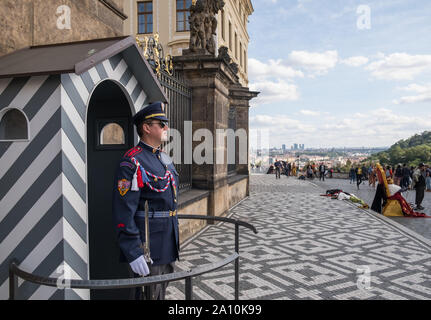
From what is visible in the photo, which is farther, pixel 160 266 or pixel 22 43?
pixel 22 43

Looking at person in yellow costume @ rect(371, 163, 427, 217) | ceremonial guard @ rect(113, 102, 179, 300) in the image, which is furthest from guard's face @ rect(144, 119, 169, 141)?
person in yellow costume @ rect(371, 163, 427, 217)

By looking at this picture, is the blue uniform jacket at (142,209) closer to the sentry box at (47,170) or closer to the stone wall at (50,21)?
the sentry box at (47,170)

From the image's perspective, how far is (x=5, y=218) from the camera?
2.13m

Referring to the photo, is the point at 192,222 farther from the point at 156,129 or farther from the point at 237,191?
the point at 237,191

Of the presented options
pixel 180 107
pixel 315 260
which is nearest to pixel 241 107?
pixel 180 107

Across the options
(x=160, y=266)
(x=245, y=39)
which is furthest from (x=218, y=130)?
(x=245, y=39)

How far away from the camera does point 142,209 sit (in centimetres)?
238

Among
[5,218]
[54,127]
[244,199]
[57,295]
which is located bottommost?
[244,199]

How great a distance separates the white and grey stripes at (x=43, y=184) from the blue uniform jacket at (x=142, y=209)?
0.86 feet

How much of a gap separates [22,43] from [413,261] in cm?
601

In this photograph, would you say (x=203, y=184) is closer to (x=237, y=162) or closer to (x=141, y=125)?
(x=141, y=125)

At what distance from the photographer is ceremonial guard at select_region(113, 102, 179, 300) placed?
7.22ft

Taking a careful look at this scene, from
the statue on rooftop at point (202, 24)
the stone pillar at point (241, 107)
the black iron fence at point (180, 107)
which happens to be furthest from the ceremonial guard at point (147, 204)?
the stone pillar at point (241, 107)

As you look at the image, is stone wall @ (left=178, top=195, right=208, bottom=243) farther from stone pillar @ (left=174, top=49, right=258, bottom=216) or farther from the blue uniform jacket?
the blue uniform jacket
